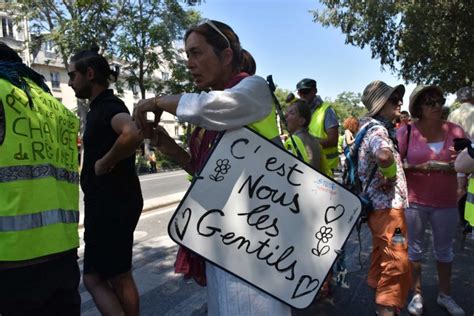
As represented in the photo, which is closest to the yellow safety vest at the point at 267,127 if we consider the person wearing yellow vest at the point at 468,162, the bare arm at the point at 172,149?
the bare arm at the point at 172,149

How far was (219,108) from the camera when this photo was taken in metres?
1.44

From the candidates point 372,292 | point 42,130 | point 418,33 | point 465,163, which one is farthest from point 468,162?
point 418,33

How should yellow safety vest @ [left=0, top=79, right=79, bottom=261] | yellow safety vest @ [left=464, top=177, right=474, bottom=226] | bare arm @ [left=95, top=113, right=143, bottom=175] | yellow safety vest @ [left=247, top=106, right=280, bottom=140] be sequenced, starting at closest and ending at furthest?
yellow safety vest @ [left=247, top=106, right=280, bottom=140] → yellow safety vest @ [left=0, top=79, right=79, bottom=261] → bare arm @ [left=95, top=113, right=143, bottom=175] → yellow safety vest @ [left=464, top=177, right=474, bottom=226]

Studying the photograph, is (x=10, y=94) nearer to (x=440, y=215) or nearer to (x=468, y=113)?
(x=440, y=215)

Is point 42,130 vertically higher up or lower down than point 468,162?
higher up

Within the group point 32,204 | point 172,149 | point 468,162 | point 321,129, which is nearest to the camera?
point 32,204

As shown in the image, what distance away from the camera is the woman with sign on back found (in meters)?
1.46

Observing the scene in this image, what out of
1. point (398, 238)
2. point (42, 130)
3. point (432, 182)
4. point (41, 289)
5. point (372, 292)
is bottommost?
point (372, 292)

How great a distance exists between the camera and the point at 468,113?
14.2 feet

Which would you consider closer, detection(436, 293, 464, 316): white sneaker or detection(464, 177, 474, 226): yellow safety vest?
detection(464, 177, 474, 226): yellow safety vest

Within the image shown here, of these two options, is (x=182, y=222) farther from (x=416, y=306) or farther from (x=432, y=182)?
(x=416, y=306)

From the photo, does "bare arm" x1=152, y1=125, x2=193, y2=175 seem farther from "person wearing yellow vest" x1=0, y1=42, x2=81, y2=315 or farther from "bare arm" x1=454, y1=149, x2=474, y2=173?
"bare arm" x1=454, y1=149, x2=474, y2=173

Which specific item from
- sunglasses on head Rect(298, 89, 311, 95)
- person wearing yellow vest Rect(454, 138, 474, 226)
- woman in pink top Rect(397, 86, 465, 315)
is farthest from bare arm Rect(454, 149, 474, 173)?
sunglasses on head Rect(298, 89, 311, 95)

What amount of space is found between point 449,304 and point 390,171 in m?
1.40
